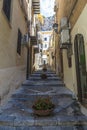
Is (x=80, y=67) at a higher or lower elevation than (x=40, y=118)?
higher

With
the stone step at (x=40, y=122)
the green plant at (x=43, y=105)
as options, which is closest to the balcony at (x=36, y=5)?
the green plant at (x=43, y=105)

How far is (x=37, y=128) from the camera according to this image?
14.8 ft

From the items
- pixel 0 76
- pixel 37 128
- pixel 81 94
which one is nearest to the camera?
pixel 37 128

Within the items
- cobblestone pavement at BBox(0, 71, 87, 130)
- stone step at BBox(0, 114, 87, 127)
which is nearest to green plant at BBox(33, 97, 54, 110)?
cobblestone pavement at BBox(0, 71, 87, 130)

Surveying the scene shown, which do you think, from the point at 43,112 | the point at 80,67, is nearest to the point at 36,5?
the point at 80,67

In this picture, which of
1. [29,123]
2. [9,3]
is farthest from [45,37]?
[29,123]

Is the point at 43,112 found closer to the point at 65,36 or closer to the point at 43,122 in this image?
the point at 43,122

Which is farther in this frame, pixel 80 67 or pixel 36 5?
pixel 36 5

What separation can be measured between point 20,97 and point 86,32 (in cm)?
399

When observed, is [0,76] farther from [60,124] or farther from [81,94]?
[81,94]

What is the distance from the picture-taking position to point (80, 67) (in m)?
6.29

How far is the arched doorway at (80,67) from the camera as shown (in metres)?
5.77

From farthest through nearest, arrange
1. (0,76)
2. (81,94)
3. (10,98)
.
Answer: (10,98) < (81,94) < (0,76)

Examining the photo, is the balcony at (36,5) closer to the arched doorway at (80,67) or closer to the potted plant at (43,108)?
the arched doorway at (80,67)
